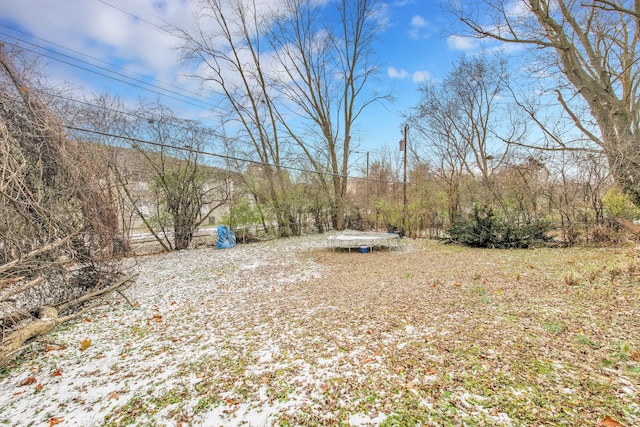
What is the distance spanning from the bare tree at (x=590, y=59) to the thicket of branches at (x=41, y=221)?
8.30 meters

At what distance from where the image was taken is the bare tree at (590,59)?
597 cm

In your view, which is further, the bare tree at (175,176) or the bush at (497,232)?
the bare tree at (175,176)

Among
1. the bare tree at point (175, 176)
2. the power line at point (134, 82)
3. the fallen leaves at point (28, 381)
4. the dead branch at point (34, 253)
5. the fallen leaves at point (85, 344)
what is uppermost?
the power line at point (134, 82)

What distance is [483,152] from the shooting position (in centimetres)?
1054

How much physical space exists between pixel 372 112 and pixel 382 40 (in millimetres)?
3101

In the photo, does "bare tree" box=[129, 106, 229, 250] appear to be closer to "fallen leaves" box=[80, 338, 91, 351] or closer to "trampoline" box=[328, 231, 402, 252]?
"trampoline" box=[328, 231, 402, 252]

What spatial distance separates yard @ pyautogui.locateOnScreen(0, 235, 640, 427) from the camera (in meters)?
1.67

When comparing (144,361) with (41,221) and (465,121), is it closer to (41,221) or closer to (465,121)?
(41,221)

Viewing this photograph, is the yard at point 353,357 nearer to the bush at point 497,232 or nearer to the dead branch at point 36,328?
the dead branch at point 36,328

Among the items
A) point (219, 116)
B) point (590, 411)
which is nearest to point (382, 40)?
point (219, 116)

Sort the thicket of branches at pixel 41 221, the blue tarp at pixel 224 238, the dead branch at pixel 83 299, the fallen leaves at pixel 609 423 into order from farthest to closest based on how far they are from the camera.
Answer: the blue tarp at pixel 224 238, the dead branch at pixel 83 299, the thicket of branches at pixel 41 221, the fallen leaves at pixel 609 423

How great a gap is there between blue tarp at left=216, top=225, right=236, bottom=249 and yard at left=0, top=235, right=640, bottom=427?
4617mm

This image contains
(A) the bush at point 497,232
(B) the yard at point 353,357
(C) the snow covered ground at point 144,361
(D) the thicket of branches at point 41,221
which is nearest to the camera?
(B) the yard at point 353,357

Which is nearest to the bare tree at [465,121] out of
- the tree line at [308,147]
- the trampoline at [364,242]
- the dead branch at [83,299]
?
the tree line at [308,147]
